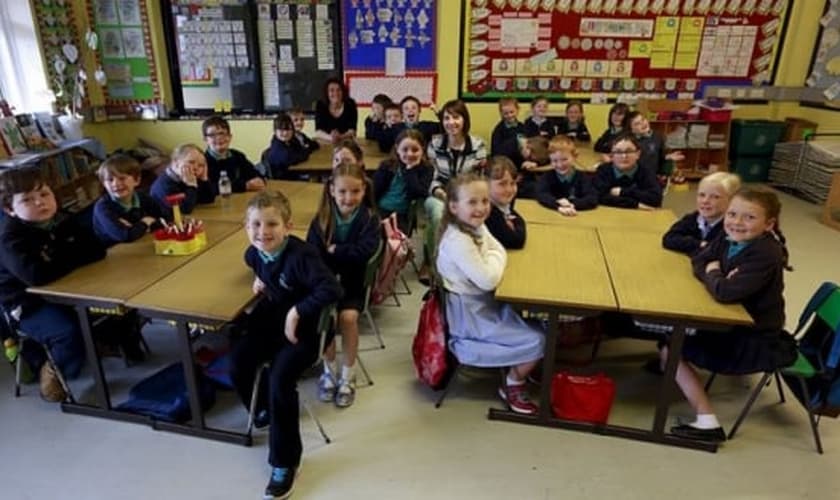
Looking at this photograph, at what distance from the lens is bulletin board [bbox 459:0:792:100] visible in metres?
5.86

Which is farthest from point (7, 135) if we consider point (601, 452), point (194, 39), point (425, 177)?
point (601, 452)

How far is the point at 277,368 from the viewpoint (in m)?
2.01

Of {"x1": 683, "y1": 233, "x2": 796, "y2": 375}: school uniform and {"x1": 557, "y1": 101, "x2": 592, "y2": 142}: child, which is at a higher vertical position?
{"x1": 557, "y1": 101, "x2": 592, "y2": 142}: child

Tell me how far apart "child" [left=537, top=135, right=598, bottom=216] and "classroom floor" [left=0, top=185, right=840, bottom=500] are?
1070 millimetres

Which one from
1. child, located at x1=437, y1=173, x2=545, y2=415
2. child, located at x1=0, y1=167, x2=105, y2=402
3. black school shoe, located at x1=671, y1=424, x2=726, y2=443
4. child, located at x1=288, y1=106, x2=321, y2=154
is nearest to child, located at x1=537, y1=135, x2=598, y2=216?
child, located at x1=437, y1=173, x2=545, y2=415

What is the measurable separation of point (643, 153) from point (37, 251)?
3.63 m

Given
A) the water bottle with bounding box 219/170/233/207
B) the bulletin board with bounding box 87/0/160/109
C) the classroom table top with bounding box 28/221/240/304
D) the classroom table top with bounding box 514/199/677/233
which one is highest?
the bulletin board with bounding box 87/0/160/109

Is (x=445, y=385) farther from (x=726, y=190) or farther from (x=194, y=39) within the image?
(x=194, y=39)

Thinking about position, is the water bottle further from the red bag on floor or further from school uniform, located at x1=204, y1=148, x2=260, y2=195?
the red bag on floor

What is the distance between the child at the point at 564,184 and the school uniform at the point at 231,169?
185cm

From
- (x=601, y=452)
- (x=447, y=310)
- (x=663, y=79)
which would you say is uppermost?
(x=663, y=79)

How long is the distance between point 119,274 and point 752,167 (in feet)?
21.2

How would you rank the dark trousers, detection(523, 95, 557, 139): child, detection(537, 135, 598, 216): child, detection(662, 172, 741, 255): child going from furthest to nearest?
detection(523, 95, 557, 139): child
detection(537, 135, 598, 216): child
detection(662, 172, 741, 255): child
the dark trousers

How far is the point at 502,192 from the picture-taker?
2.59m
